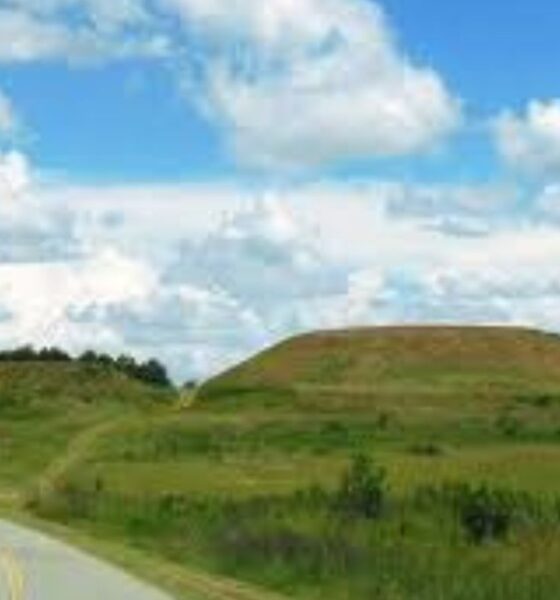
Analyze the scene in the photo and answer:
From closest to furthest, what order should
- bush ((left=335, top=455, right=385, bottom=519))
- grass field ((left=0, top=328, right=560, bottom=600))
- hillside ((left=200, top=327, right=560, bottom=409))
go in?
grass field ((left=0, top=328, right=560, bottom=600)) → bush ((left=335, top=455, right=385, bottom=519)) → hillside ((left=200, top=327, right=560, bottom=409))

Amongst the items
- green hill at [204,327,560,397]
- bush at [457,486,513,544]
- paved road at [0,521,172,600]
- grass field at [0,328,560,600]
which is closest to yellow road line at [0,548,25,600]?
paved road at [0,521,172,600]

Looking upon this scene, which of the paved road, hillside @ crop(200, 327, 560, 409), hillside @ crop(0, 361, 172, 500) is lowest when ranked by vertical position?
the paved road

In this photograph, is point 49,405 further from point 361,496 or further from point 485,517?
point 485,517

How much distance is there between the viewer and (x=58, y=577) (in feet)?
105

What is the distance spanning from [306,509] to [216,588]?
1904cm

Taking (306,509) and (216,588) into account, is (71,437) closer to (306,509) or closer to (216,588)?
(306,509)

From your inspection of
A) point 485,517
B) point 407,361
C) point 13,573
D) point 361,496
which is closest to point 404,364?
point 407,361

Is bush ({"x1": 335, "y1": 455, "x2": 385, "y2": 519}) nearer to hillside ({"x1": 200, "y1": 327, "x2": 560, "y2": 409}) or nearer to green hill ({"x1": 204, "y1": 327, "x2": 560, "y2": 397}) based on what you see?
hillside ({"x1": 200, "y1": 327, "x2": 560, "y2": 409})

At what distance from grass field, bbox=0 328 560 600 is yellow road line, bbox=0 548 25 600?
7.79 ft

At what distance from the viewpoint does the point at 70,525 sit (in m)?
53.1

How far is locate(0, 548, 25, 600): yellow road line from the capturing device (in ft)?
92.8

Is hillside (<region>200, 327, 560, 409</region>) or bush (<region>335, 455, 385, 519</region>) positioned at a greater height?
hillside (<region>200, 327, 560, 409</region>)

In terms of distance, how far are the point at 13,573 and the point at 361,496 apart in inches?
697

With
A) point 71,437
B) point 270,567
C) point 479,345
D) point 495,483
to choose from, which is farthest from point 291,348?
point 270,567
